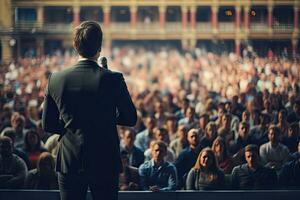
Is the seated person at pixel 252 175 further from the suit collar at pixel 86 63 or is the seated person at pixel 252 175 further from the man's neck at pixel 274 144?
the suit collar at pixel 86 63

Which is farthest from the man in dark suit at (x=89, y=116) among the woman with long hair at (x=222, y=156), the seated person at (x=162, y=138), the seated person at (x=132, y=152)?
the seated person at (x=162, y=138)

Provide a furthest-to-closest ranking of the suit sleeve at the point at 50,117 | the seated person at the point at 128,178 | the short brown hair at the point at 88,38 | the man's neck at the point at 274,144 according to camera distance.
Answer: the man's neck at the point at 274,144, the seated person at the point at 128,178, the suit sleeve at the point at 50,117, the short brown hair at the point at 88,38

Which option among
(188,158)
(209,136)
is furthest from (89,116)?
(209,136)

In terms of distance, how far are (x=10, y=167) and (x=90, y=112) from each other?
3.66 meters

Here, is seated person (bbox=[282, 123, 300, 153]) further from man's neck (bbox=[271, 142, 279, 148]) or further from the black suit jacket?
the black suit jacket

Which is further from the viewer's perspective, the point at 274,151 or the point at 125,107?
the point at 274,151

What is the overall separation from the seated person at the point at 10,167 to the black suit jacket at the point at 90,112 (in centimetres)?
337

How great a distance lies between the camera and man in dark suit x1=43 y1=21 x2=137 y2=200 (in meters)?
4.81

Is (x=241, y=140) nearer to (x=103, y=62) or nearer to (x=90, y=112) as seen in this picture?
(x=103, y=62)

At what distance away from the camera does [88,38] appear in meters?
4.79

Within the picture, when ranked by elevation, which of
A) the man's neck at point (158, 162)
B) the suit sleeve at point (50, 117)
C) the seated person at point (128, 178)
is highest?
the suit sleeve at point (50, 117)

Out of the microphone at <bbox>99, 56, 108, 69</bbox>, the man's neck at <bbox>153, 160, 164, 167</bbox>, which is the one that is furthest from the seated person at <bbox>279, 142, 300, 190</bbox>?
the microphone at <bbox>99, 56, 108, 69</bbox>

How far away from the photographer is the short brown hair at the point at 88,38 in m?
4.76

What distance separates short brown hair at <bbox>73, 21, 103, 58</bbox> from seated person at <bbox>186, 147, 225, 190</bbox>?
10.8 feet
